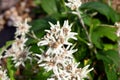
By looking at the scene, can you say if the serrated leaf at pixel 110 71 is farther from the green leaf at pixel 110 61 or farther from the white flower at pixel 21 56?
the white flower at pixel 21 56

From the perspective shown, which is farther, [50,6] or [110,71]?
[50,6]

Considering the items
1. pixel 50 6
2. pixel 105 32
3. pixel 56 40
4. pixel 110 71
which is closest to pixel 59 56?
pixel 56 40

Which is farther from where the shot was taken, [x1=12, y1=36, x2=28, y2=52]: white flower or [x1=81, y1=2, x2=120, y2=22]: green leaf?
[x1=81, y1=2, x2=120, y2=22]: green leaf

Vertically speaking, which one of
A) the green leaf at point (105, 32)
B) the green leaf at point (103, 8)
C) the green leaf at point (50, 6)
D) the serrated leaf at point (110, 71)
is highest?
the green leaf at point (50, 6)

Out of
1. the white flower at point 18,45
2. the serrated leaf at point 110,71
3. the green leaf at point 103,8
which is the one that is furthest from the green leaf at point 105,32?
the white flower at point 18,45

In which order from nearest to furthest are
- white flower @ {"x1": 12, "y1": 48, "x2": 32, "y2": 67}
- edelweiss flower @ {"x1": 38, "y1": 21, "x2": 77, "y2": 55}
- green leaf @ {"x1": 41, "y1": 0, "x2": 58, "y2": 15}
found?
edelweiss flower @ {"x1": 38, "y1": 21, "x2": 77, "y2": 55}, white flower @ {"x1": 12, "y1": 48, "x2": 32, "y2": 67}, green leaf @ {"x1": 41, "y1": 0, "x2": 58, "y2": 15}

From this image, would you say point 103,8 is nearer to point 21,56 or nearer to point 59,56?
point 21,56

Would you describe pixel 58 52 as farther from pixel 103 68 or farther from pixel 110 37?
pixel 110 37

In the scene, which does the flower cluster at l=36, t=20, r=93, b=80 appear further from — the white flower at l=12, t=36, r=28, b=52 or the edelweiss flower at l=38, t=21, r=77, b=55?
the white flower at l=12, t=36, r=28, b=52

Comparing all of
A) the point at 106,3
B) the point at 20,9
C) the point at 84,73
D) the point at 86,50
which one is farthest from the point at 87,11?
the point at 20,9

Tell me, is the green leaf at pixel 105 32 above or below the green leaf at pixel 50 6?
below

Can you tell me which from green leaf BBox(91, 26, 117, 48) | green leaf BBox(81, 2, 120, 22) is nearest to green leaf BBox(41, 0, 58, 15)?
green leaf BBox(81, 2, 120, 22)
